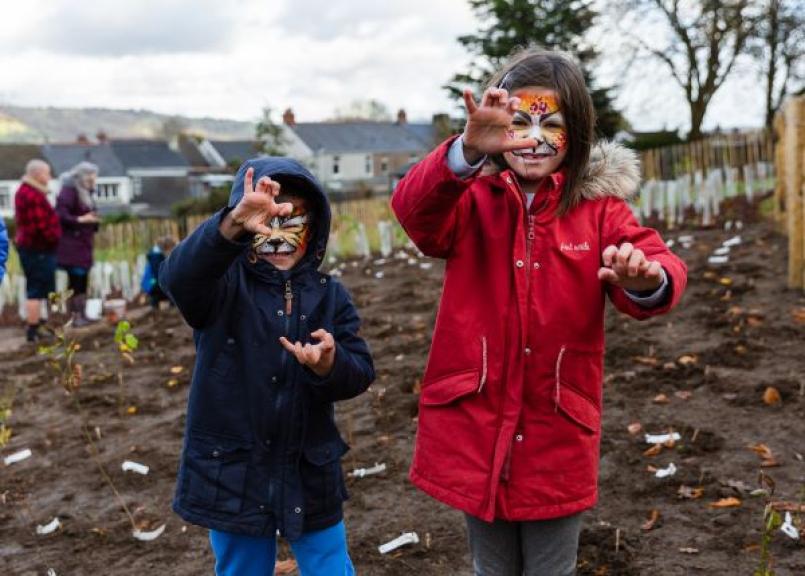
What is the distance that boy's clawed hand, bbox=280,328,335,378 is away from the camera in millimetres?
2180

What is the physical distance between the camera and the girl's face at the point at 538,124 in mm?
2182

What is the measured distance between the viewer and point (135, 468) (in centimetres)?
452

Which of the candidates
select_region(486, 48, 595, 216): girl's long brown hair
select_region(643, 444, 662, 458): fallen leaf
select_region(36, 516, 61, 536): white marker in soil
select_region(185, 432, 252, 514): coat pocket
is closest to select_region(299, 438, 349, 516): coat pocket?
select_region(185, 432, 252, 514): coat pocket

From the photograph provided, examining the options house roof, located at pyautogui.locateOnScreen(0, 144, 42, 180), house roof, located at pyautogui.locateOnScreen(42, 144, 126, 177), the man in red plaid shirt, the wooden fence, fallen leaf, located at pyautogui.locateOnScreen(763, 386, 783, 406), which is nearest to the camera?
fallen leaf, located at pyautogui.locateOnScreen(763, 386, 783, 406)

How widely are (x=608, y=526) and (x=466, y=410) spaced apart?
1.65 meters

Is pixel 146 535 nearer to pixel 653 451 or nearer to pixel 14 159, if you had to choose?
pixel 653 451

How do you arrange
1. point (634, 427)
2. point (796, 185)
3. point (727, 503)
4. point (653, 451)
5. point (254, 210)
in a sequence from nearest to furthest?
1. point (254, 210)
2. point (727, 503)
3. point (653, 451)
4. point (634, 427)
5. point (796, 185)

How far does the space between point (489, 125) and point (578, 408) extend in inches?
30.0

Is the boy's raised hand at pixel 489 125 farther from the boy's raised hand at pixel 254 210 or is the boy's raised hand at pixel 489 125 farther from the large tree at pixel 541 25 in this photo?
the large tree at pixel 541 25

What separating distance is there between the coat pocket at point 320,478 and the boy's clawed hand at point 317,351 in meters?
0.27

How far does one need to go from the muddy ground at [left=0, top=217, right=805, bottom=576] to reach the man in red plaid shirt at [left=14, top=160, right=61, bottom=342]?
0.93 m

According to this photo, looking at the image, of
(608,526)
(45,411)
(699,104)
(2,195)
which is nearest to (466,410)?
(608,526)

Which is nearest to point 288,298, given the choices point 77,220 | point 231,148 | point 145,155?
point 77,220

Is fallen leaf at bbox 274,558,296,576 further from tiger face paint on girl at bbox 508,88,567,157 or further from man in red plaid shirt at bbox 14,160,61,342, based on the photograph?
man in red plaid shirt at bbox 14,160,61,342
